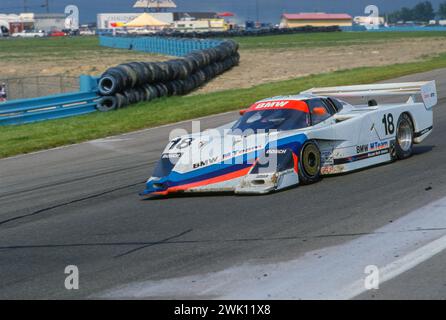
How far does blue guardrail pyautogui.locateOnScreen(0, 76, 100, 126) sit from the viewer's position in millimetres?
22391

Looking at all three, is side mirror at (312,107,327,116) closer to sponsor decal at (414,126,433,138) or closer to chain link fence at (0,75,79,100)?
sponsor decal at (414,126,433,138)

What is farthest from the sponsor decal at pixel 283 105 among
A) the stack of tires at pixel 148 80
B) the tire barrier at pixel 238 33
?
the tire barrier at pixel 238 33

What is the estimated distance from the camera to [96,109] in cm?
2452

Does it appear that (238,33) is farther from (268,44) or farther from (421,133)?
(421,133)

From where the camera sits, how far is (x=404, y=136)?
1301 centimetres

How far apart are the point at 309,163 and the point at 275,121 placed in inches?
31.4

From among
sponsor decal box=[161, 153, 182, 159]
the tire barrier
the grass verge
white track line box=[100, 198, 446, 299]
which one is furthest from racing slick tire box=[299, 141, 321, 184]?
the tire barrier

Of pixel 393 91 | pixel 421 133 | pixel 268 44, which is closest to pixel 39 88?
pixel 393 91

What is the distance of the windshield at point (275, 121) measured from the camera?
11.3m

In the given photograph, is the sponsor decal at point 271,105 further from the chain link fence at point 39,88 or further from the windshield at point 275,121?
the chain link fence at point 39,88

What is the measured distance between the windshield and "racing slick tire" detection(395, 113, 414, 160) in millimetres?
1971

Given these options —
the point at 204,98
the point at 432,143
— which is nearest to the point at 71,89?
the point at 204,98

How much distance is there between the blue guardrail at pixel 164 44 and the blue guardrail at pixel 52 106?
24.7 meters

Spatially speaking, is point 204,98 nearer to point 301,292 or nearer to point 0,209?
point 0,209
